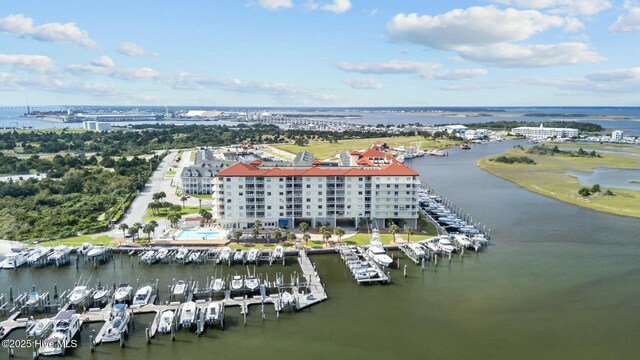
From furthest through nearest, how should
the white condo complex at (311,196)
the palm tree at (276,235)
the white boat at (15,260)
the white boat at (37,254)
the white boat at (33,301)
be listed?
the white condo complex at (311,196)
the palm tree at (276,235)
the white boat at (37,254)
the white boat at (15,260)
the white boat at (33,301)

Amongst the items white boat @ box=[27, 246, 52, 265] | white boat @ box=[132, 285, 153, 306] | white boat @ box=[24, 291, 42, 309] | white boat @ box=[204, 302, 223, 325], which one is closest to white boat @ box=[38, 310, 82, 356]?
white boat @ box=[24, 291, 42, 309]

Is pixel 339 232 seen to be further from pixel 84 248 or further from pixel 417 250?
pixel 84 248

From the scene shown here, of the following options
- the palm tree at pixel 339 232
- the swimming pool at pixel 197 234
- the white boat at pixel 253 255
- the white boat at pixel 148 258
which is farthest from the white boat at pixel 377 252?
the white boat at pixel 148 258

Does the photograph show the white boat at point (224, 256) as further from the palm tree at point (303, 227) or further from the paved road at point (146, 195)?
the paved road at point (146, 195)

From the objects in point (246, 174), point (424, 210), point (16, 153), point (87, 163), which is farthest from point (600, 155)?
point (16, 153)

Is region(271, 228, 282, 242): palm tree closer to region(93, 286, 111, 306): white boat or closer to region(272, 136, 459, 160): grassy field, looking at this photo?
region(93, 286, 111, 306): white boat

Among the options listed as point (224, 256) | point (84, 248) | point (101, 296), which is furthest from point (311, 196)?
point (101, 296)
